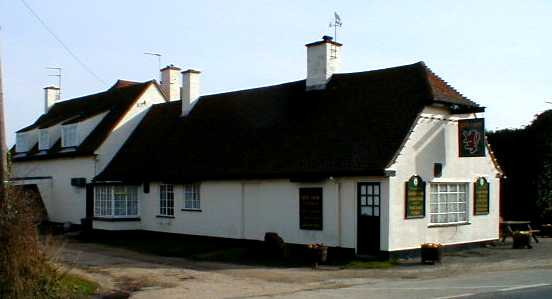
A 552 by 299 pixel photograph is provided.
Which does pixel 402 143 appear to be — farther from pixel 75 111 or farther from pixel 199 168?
pixel 75 111

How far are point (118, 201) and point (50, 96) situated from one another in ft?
50.5

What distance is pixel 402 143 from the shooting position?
69.7ft

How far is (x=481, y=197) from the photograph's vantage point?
24938 mm

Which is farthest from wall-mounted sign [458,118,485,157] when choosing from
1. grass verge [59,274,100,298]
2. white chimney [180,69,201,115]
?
white chimney [180,69,201,115]

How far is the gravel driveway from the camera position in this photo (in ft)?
52.6

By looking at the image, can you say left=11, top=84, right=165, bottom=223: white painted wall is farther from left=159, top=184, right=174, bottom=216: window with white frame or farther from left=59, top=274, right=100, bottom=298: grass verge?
left=59, top=274, right=100, bottom=298: grass verge

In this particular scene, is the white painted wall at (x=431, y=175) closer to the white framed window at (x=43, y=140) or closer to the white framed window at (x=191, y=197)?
the white framed window at (x=191, y=197)

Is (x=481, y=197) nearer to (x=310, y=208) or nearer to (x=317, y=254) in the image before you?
(x=310, y=208)

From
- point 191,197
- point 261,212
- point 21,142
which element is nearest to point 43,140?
point 21,142

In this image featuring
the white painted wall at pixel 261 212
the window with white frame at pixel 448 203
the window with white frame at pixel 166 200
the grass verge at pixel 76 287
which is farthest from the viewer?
the window with white frame at pixel 166 200

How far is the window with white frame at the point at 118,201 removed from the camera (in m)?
30.4

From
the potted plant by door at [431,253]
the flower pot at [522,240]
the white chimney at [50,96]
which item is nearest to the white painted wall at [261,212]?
the potted plant by door at [431,253]

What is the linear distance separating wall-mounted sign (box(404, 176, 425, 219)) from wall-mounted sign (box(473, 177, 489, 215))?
3402mm

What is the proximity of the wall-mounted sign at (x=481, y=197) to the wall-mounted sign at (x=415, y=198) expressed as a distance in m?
3.40
